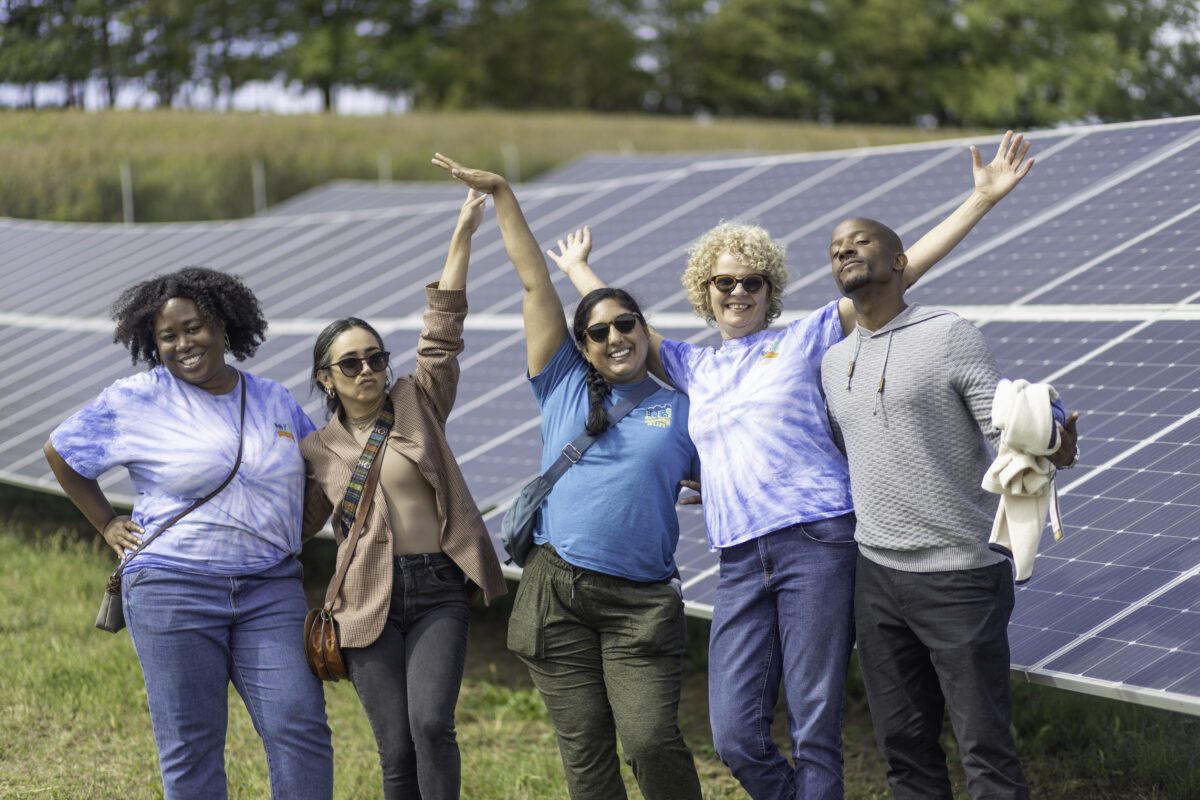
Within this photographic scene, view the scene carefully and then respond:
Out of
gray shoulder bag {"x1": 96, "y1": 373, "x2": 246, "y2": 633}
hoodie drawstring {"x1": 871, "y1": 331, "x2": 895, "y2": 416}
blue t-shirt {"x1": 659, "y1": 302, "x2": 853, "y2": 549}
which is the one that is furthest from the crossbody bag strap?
hoodie drawstring {"x1": 871, "y1": 331, "x2": 895, "y2": 416}

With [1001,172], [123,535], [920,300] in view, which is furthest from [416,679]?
[920,300]

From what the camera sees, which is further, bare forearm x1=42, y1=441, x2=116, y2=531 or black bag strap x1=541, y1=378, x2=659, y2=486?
bare forearm x1=42, y1=441, x2=116, y2=531

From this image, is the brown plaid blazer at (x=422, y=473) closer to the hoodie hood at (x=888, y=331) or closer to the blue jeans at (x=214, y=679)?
the blue jeans at (x=214, y=679)

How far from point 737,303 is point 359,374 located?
1.42 metres

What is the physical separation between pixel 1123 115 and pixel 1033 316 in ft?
133

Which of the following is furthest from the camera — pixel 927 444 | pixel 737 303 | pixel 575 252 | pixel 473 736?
A: pixel 473 736

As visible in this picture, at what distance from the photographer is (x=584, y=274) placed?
5.70 m

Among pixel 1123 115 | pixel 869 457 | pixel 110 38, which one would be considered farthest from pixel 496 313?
pixel 1123 115

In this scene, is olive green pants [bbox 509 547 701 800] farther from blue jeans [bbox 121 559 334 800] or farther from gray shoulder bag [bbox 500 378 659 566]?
blue jeans [bbox 121 559 334 800]

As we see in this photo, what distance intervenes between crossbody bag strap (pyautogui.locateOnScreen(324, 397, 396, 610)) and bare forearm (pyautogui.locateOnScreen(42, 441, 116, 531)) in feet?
3.39

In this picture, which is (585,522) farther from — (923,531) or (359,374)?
(923,531)

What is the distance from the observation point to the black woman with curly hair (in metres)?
5.12

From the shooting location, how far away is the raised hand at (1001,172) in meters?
5.07

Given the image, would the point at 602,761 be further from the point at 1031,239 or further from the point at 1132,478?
the point at 1031,239
